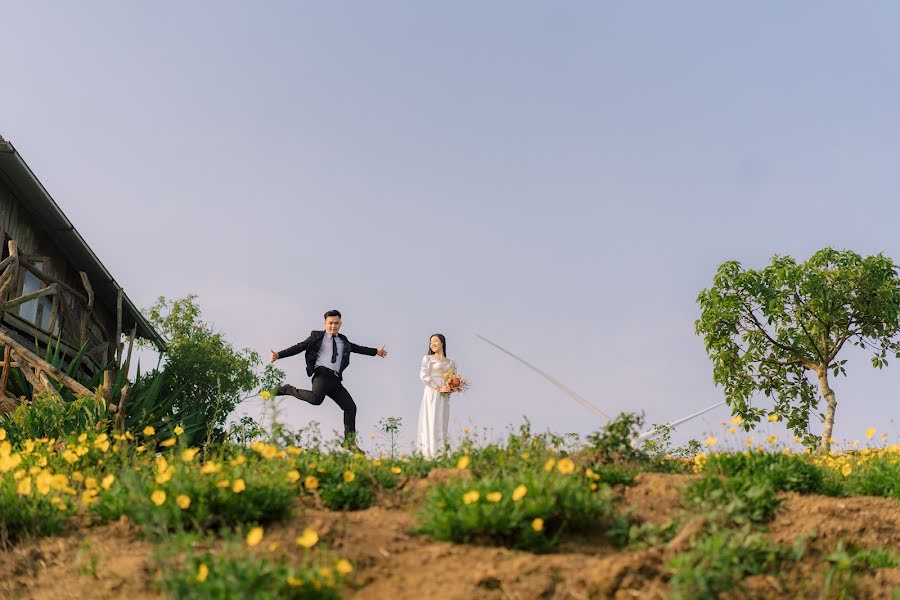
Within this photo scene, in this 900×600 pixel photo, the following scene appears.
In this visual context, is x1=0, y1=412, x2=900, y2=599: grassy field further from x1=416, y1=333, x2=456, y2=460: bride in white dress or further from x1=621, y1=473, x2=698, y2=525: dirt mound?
x1=416, y1=333, x2=456, y2=460: bride in white dress

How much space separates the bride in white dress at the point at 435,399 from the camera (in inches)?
484

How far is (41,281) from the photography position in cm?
1822

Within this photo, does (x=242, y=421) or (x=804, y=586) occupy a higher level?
(x=242, y=421)

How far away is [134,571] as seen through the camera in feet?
15.9

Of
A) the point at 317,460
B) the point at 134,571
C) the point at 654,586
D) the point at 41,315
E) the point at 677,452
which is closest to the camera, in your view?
the point at 654,586

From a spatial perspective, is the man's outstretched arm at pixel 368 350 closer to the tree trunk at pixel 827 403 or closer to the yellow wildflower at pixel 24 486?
the yellow wildflower at pixel 24 486

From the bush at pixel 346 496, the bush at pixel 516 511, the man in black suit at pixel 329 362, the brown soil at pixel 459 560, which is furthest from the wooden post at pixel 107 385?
the bush at pixel 516 511

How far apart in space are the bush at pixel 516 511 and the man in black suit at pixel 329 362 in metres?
7.10

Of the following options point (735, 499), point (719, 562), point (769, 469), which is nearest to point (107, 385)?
point (769, 469)

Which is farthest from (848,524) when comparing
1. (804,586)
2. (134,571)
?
(134,571)

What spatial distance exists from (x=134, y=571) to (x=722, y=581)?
322cm

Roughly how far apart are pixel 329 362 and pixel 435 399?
1679mm

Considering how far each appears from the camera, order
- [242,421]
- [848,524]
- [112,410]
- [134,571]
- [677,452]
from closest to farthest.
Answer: [134,571] < [848,524] < [112,410] < [677,452] < [242,421]

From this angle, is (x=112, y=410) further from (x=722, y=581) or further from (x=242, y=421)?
(x=242, y=421)
